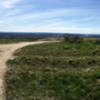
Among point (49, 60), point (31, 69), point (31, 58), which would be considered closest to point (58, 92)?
point (31, 69)

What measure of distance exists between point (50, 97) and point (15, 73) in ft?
9.47

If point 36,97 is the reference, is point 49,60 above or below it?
above

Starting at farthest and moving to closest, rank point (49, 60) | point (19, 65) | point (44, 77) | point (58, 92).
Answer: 1. point (49, 60)
2. point (19, 65)
3. point (44, 77)
4. point (58, 92)

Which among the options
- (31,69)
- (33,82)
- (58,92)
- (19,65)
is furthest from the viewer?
(19,65)

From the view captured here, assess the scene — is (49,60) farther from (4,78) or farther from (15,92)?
(15,92)

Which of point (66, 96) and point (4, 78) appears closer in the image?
point (66, 96)

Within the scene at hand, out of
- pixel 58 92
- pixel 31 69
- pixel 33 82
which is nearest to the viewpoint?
pixel 58 92

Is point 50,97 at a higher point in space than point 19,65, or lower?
lower

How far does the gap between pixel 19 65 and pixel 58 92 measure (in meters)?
4.00

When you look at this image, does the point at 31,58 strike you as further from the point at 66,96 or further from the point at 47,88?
the point at 66,96

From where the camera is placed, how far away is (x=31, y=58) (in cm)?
985

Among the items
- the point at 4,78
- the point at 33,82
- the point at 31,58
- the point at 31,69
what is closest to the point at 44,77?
the point at 33,82

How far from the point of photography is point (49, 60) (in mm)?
9492

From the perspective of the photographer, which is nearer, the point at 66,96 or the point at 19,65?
the point at 66,96
